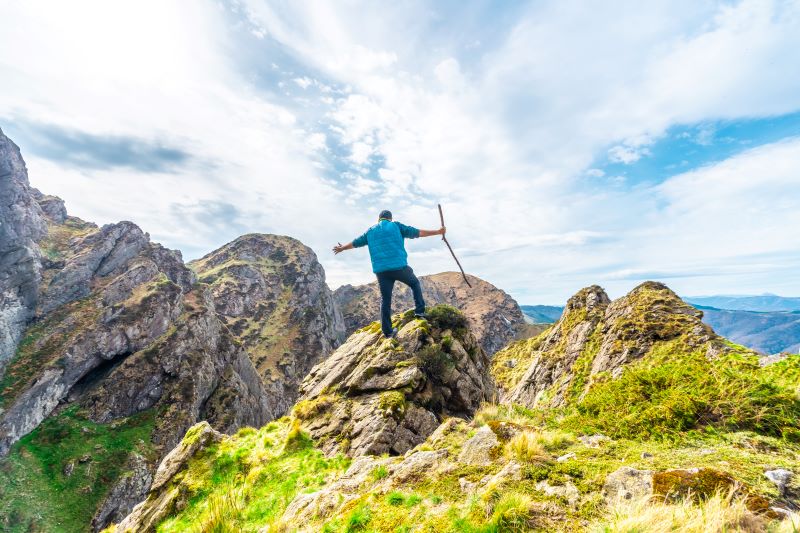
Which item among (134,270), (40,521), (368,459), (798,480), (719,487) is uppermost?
(134,270)

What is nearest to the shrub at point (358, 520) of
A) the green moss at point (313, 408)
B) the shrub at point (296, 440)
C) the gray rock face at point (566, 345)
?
the shrub at point (296, 440)

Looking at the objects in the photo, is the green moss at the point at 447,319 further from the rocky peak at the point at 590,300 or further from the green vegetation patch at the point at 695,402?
the rocky peak at the point at 590,300

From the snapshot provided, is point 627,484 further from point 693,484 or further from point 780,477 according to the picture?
point 780,477

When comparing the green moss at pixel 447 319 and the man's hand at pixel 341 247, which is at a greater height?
the man's hand at pixel 341 247

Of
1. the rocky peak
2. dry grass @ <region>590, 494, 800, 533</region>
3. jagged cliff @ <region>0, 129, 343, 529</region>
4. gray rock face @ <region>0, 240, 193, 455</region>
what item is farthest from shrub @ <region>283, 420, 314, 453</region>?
gray rock face @ <region>0, 240, 193, 455</region>

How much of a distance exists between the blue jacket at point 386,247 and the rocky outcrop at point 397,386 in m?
4.39

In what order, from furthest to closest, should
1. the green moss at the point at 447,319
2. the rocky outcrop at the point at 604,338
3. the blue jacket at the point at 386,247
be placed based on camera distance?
the green moss at the point at 447,319 → the blue jacket at the point at 386,247 → the rocky outcrop at the point at 604,338

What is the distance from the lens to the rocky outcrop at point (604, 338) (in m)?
12.8

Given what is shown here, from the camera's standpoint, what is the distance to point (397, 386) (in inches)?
533

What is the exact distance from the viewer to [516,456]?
19.3ft

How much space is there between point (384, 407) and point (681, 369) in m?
8.95

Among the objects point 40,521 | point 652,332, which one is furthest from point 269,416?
point 652,332

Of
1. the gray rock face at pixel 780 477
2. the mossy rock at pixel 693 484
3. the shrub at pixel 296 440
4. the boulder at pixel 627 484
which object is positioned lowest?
the shrub at pixel 296 440

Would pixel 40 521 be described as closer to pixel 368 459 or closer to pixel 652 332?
pixel 368 459
